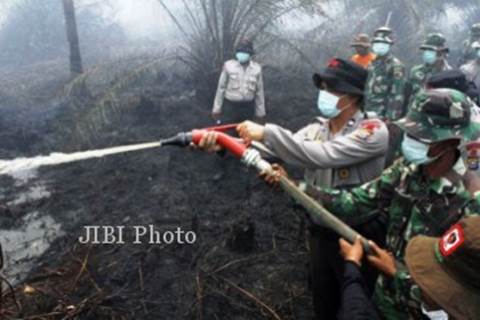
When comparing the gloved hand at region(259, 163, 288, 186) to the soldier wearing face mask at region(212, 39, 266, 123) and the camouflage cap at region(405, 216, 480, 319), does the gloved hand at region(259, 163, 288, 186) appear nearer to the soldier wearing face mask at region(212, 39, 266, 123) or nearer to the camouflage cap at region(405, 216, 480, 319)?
the camouflage cap at region(405, 216, 480, 319)

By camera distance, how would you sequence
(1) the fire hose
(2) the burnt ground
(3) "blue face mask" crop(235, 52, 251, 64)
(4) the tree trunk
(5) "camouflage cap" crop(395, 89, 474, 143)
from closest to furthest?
1. (5) "camouflage cap" crop(395, 89, 474, 143)
2. (1) the fire hose
3. (2) the burnt ground
4. (3) "blue face mask" crop(235, 52, 251, 64)
5. (4) the tree trunk

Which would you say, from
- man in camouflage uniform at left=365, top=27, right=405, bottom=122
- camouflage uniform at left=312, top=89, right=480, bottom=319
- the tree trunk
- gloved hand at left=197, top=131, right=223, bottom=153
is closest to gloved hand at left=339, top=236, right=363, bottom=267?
camouflage uniform at left=312, top=89, right=480, bottom=319

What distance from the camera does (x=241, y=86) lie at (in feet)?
19.9

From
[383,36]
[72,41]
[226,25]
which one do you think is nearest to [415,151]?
[383,36]

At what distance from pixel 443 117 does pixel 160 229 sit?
3641 millimetres

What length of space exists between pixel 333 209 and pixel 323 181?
276 millimetres

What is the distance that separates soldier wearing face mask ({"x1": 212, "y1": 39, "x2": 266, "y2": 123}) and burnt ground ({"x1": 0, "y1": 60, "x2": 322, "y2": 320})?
0.86 metres

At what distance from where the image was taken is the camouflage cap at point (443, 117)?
169 cm

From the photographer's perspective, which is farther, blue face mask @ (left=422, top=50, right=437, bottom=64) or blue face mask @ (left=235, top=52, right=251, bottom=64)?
blue face mask @ (left=235, top=52, right=251, bottom=64)

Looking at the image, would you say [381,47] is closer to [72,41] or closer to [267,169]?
[267,169]

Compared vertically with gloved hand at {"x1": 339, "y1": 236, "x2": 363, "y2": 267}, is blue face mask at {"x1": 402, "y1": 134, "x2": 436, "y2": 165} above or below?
above

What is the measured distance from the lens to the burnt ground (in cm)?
354

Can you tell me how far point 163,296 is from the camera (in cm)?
369

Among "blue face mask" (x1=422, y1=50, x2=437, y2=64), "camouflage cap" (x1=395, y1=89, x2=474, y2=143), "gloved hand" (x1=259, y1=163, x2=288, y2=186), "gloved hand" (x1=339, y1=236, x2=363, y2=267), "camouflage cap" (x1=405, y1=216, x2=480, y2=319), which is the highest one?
"camouflage cap" (x1=395, y1=89, x2=474, y2=143)
